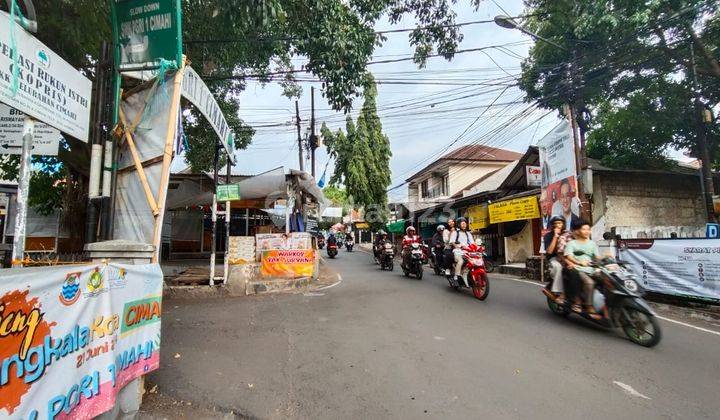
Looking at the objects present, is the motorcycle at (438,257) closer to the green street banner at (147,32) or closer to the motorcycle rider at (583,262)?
the motorcycle rider at (583,262)

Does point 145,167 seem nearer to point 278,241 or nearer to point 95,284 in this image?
point 95,284

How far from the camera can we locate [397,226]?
1194 inches

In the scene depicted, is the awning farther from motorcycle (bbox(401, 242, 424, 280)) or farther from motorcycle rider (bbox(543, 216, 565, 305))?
motorcycle rider (bbox(543, 216, 565, 305))

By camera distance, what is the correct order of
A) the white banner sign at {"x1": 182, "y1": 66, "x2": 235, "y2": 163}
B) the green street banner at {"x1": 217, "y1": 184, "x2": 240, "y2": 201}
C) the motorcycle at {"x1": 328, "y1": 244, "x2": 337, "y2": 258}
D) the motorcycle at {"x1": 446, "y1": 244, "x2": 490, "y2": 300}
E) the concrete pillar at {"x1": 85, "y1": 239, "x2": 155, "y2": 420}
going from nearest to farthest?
the concrete pillar at {"x1": 85, "y1": 239, "x2": 155, "y2": 420} → the white banner sign at {"x1": 182, "y1": 66, "x2": 235, "y2": 163} → the motorcycle at {"x1": 446, "y1": 244, "x2": 490, "y2": 300} → the green street banner at {"x1": 217, "y1": 184, "x2": 240, "y2": 201} → the motorcycle at {"x1": 328, "y1": 244, "x2": 337, "y2": 258}

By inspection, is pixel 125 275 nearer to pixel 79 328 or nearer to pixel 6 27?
pixel 79 328

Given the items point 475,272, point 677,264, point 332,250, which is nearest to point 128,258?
point 475,272

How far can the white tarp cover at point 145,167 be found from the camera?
170 inches

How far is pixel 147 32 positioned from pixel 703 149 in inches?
615

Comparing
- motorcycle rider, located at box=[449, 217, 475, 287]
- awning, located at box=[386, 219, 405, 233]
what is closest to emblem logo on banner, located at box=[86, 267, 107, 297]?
motorcycle rider, located at box=[449, 217, 475, 287]

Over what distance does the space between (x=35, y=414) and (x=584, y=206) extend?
11701 millimetres

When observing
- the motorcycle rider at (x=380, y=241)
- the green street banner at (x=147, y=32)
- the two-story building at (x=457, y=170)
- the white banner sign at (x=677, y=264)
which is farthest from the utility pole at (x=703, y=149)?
the green street banner at (x=147, y=32)

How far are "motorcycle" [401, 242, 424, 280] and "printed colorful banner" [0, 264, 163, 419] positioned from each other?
Result: 29.7 ft

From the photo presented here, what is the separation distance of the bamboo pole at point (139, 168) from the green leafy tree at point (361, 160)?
19.6m

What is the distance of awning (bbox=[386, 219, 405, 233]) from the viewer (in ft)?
97.4
